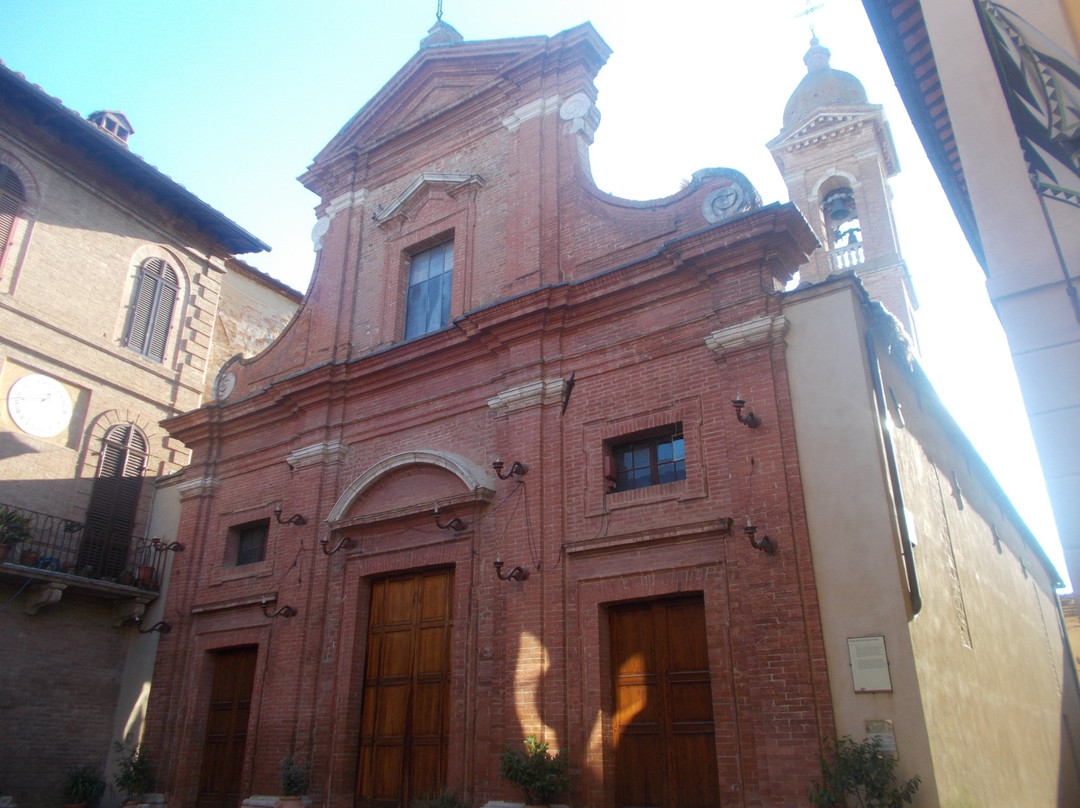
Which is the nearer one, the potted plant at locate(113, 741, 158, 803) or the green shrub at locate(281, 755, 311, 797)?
the green shrub at locate(281, 755, 311, 797)

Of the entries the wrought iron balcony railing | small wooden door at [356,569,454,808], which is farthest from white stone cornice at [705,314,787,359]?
the wrought iron balcony railing

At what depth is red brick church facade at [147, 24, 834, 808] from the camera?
8938 millimetres

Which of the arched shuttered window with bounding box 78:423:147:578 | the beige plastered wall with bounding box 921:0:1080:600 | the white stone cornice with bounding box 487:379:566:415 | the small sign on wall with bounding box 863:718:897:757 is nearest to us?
the beige plastered wall with bounding box 921:0:1080:600

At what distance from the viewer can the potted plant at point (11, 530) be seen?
1309 cm

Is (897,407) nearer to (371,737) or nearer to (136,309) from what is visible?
(371,737)

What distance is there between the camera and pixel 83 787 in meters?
13.3

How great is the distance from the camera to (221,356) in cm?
1962

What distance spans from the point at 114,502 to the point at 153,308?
4198 millimetres

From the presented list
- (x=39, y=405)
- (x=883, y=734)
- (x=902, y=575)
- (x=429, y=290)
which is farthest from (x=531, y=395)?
(x=39, y=405)

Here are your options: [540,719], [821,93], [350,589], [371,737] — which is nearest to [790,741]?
[540,719]

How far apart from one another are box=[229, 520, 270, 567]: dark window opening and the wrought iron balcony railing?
1126mm

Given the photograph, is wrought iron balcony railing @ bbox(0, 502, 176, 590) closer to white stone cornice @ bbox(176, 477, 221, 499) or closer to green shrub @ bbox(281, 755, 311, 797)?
white stone cornice @ bbox(176, 477, 221, 499)

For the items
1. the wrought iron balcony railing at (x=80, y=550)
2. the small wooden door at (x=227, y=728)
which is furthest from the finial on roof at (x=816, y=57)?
the small wooden door at (x=227, y=728)

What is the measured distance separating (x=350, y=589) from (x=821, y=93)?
2182 centimetres
